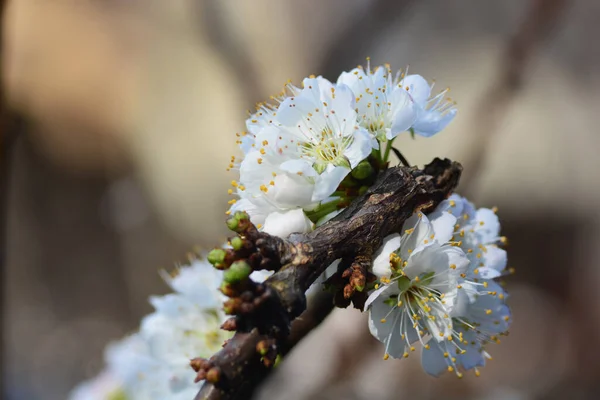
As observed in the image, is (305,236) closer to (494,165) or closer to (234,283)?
(234,283)

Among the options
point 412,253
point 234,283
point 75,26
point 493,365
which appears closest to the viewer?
point 234,283

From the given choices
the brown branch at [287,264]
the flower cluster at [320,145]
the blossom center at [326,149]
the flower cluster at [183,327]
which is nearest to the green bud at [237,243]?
the brown branch at [287,264]

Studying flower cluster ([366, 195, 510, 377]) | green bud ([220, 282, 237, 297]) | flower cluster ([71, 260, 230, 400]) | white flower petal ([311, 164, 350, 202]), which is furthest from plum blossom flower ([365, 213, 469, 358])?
flower cluster ([71, 260, 230, 400])

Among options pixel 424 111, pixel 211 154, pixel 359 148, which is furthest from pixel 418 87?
pixel 211 154

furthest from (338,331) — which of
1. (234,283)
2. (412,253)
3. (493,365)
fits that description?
(234,283)

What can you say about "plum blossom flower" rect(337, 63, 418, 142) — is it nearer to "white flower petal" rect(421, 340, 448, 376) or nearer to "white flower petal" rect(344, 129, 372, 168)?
"white flower petal" rect(344, 129, 372, 168)

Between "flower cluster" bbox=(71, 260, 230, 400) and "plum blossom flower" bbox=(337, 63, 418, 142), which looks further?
"flower cluster" bbox=(71, 260, 230, 400)

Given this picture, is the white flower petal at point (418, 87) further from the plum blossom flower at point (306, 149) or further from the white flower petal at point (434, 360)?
the white flower petal at point (434, 360)
